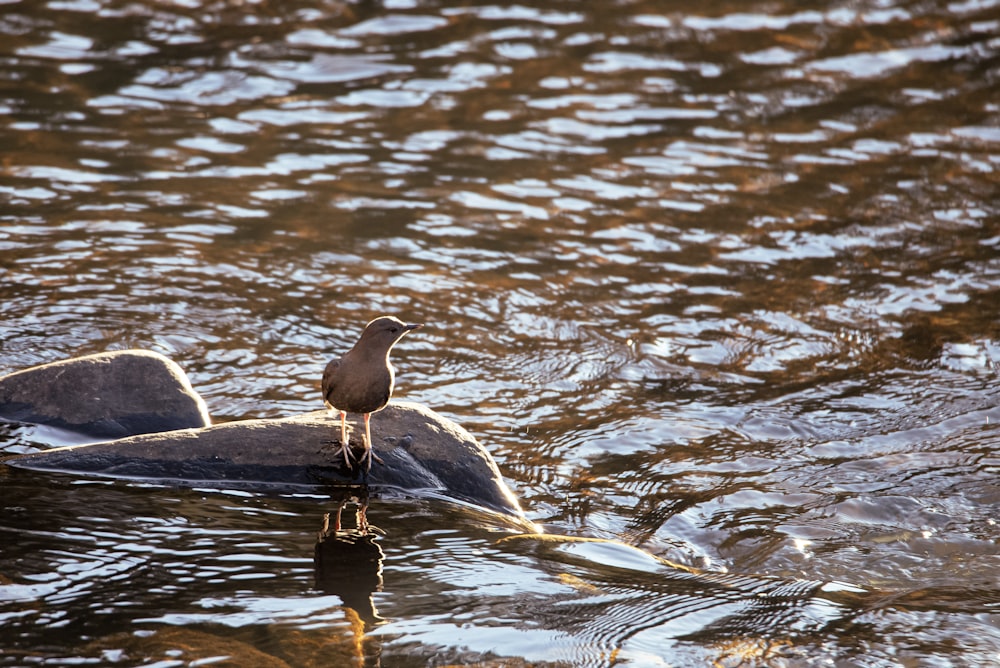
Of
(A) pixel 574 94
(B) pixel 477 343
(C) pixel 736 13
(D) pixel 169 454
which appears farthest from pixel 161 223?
(C) pixel 736 13

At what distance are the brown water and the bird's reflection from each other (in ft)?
0.19

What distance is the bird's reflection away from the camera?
455 centimetres

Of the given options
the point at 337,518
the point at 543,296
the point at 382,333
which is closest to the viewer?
the point at 337,518

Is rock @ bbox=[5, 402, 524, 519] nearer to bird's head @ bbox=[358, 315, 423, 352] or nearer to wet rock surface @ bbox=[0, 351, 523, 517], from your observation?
wet rock surface @ bbox=[0, 351, 523, 517]

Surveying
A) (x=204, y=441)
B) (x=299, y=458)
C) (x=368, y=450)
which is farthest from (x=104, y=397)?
(x=368, y=450)

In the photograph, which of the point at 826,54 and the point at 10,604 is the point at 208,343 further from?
the point at 826,54

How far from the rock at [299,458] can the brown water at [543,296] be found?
0.20m

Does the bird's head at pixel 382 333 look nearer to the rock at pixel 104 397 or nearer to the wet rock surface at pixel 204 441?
the wet rock surface at pixel 204 441

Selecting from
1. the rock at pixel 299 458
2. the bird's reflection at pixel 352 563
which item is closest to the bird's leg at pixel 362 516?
the bird's reflection at pixel 352 563

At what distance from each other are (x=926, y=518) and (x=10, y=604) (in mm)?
4432

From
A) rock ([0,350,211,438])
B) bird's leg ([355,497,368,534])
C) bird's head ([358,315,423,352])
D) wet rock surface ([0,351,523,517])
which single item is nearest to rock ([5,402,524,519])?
wet rock surface ([0,351,523,517])

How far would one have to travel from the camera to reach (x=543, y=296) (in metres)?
8.51

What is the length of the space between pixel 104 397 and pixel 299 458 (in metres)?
1.23

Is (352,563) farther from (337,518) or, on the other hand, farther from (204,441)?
(204,441)
